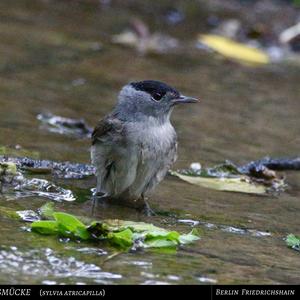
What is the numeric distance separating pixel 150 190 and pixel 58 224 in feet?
4.92

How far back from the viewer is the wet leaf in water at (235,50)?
1061 cm

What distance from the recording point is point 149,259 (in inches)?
158

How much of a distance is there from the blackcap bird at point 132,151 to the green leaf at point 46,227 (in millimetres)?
1315

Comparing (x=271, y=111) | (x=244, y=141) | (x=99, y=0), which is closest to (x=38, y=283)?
(x=244, y=141)

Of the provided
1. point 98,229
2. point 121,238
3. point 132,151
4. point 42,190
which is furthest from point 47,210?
point 132,151

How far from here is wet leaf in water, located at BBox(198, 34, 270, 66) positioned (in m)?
10.6

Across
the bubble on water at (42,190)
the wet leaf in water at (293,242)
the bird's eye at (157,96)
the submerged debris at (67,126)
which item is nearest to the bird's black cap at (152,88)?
the bird's eye at (157,96)

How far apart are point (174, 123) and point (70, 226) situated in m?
3.65

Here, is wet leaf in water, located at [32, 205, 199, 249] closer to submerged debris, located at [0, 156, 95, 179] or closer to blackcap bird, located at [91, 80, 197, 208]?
blackcap bird, located at [91, 80, 197, 208]

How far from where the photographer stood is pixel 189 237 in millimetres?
4445

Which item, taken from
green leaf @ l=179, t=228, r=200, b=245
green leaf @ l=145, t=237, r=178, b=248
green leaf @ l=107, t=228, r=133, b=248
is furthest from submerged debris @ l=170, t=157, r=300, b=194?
green leaf @ l=107, t=228, r=133, b=248

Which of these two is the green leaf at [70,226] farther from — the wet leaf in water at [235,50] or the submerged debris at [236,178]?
the wet leaf in water at [235,50]

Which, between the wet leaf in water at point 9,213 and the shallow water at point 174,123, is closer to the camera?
the shallow water at point 174,123
